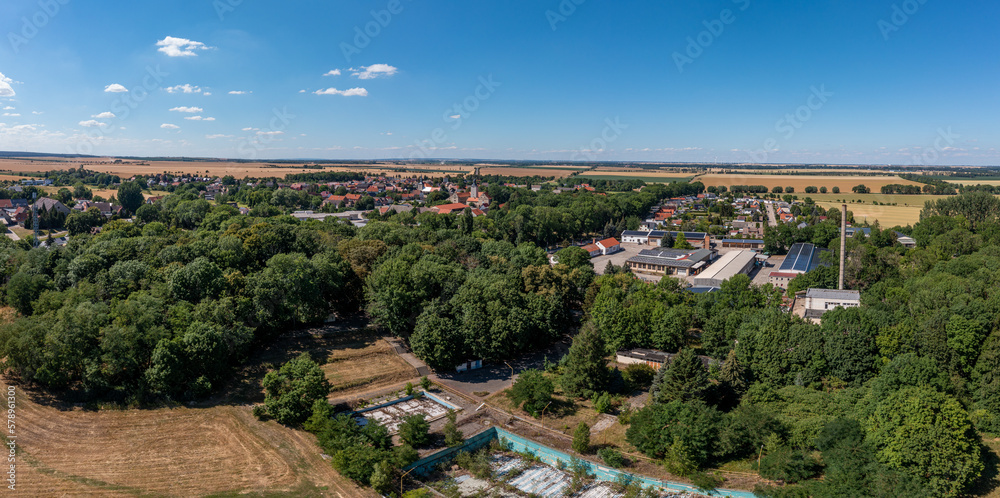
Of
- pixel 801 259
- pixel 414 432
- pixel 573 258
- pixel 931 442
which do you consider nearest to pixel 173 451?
pixel 414 432

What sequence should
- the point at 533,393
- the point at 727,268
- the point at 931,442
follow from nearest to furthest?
the point at 931,442 → the point at 533,393 → the point at 727,268

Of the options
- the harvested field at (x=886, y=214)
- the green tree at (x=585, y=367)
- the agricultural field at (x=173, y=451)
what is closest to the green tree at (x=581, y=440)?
the green tree at (x=585, y=367)

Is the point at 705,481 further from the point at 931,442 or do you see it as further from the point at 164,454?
the point at 164,454

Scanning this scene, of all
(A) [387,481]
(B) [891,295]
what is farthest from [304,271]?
(B) [891,295]

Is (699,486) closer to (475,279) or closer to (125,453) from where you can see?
(475,279)

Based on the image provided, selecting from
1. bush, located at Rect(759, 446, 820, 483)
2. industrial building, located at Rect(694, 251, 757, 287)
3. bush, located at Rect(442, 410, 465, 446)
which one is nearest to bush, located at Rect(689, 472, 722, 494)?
bush, located at Rect(759, 446, 820, 483)

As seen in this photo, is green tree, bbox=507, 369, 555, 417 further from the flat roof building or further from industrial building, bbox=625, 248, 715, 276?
the flat roof building

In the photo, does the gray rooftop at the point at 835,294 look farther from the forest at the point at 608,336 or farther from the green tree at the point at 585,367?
the green tree at the point at 585,367
